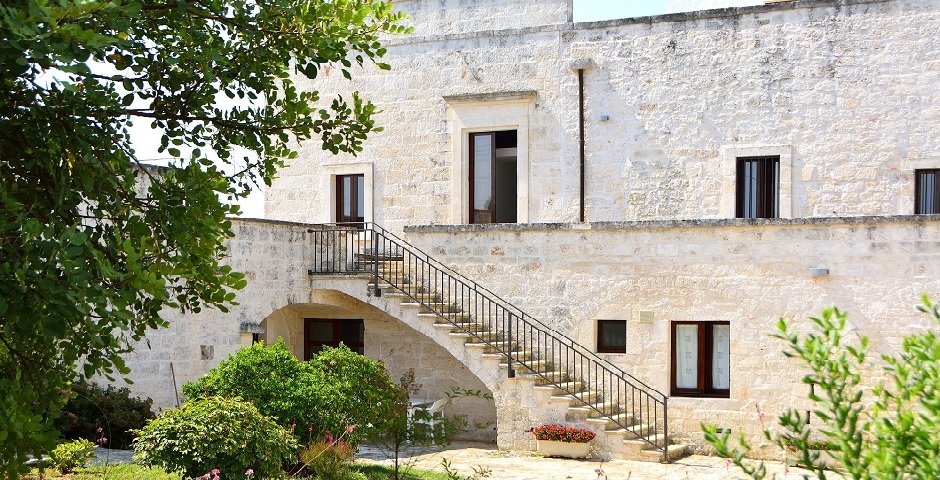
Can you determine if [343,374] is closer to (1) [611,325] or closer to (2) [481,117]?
(1) [611,325]

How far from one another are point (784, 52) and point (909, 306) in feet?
13.9

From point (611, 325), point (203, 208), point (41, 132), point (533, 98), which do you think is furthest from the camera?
point (533, 98)

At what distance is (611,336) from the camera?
575 inches

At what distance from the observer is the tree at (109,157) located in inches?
165

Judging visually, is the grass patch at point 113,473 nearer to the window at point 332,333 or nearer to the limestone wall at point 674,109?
the window at point 332,333

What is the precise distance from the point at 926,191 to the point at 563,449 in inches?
248

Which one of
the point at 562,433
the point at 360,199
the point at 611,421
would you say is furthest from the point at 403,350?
the point at 611,421

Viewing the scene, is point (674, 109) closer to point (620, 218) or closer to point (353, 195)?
point (620, 218)

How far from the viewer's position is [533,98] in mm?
16500

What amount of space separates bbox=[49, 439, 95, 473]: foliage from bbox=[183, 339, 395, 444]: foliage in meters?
1.07

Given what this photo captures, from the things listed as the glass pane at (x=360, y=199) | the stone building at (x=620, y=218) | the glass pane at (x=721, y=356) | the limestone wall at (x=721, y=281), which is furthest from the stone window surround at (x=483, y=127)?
the glass pane at (x=721, y=356)

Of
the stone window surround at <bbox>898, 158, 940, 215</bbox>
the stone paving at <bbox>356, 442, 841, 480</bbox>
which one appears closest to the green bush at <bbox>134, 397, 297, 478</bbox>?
the stone paving at <bbox>356, 442, 841, 480</bbox>

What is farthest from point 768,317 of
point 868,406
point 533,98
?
point 533,98

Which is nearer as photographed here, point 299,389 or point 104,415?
point 299,389
